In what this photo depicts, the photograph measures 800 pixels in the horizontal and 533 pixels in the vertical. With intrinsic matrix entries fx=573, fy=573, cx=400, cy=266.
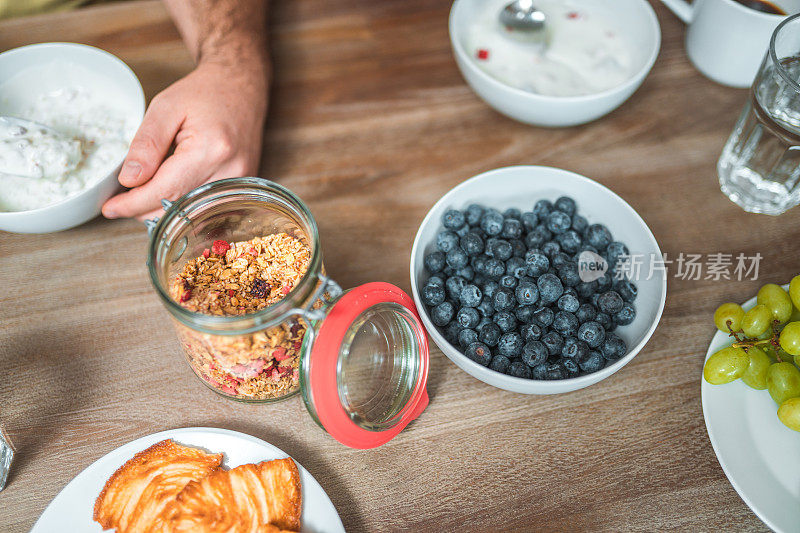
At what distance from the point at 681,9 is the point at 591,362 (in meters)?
0.90

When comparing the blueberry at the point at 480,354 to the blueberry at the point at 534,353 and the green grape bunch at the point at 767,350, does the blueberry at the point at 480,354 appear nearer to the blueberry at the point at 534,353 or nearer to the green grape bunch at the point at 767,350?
the blueberry at the point at 534,353

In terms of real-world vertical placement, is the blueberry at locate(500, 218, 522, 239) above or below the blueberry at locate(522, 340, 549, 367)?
above

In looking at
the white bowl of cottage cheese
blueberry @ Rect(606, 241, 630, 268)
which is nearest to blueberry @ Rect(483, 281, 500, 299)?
blueberry @ Rect(606, 241, 630, 268)

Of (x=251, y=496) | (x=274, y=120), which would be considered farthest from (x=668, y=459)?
(x=274, y=120)

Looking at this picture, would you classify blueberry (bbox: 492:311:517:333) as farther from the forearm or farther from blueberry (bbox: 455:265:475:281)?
the forearm

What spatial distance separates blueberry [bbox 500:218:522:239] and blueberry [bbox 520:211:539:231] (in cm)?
1

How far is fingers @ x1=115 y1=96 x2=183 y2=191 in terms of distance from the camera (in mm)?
945

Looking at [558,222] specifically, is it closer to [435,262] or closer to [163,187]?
[435,262]

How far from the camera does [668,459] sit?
86 centimetres

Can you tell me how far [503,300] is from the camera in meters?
0.88

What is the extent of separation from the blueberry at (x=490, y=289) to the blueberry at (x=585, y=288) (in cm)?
13

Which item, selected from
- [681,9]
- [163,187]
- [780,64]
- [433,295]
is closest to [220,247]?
[163,187]

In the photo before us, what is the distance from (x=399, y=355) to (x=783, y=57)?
85 cm

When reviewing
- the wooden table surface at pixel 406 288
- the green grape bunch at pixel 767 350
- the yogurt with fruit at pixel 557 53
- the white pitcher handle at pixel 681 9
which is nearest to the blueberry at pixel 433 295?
the wooden table surface at pixel 406 288
